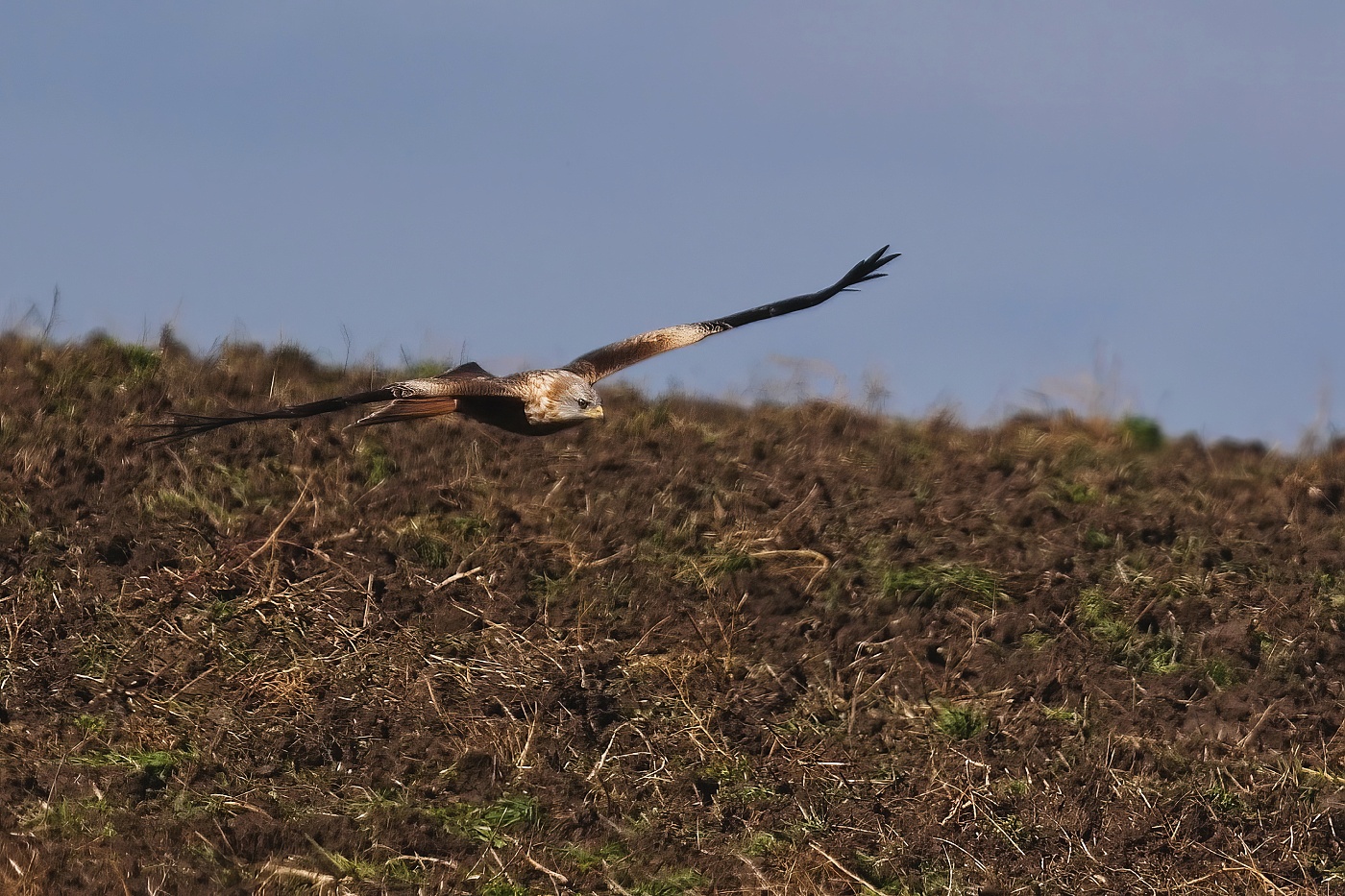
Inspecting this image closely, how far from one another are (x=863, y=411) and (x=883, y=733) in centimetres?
391

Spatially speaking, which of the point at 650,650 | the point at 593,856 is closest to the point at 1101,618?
the point at 650,650

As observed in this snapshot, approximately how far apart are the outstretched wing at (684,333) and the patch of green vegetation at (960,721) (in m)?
2.51

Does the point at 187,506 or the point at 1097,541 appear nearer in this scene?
the point at 187,506

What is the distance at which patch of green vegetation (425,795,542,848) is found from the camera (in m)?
8.08

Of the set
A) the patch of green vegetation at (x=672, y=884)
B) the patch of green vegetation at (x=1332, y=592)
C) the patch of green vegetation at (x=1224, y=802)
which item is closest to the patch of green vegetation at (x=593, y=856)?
the patch of green vegetation at (x=672, y=884)

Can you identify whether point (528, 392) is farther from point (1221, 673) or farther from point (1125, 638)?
point (1221, 673)

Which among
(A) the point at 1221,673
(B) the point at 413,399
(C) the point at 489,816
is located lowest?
(A) the point at 1221,673

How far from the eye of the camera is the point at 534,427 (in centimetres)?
779

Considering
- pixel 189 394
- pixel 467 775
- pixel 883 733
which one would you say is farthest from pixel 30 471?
pixel 883 733

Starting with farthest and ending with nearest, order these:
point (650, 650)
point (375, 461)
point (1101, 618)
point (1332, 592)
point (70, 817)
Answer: point (375, 461) < point (1332, 592) < point (1101, 618) < point (650, 650) < point (70, 817)

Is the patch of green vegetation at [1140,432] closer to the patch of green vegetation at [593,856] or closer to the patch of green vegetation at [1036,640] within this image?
the patch of green vegetation at [1036,640]

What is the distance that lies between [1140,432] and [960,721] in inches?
165

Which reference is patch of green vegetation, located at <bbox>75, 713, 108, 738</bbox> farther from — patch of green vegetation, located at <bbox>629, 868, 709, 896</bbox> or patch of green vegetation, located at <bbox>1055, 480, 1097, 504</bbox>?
patch of green vegetation, located at <bbox>1055, 480, 1097, 504</bbox>

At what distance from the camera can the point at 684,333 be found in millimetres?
8664
